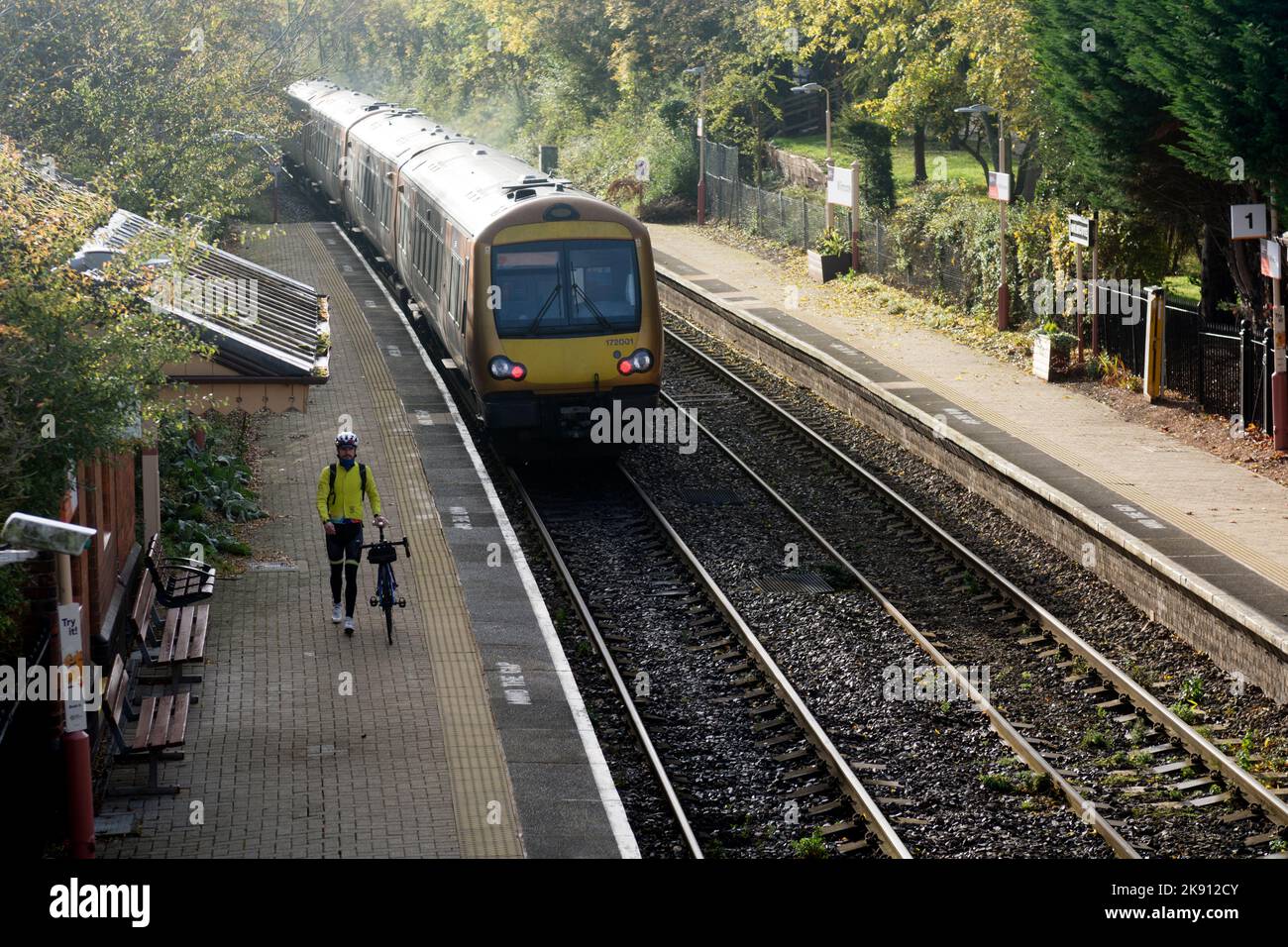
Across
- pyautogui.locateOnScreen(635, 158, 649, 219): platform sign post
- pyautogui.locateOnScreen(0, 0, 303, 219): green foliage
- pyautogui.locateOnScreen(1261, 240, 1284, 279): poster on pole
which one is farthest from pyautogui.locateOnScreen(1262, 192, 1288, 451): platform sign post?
pyautogui.locateOnScreen(635, 158, 649, 219): platform sign post

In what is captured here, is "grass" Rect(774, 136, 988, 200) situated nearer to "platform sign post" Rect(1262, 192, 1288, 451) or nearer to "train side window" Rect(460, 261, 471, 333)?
"platform sign post" Rect(1262, 192, 1288, 451)

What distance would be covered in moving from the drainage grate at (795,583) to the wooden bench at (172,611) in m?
5.42

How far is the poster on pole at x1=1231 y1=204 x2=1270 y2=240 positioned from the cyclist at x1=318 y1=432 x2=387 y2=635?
11612 millimetres

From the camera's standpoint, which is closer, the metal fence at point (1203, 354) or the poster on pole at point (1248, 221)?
the poster on pole at point (1248, 221)

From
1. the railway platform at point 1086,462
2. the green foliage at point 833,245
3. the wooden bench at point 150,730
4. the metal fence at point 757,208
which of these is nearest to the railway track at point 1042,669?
the railway platform at point 1086,462

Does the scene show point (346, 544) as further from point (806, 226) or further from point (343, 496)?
point (806, 226)

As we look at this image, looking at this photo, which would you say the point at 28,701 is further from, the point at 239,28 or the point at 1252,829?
the point at 239,28

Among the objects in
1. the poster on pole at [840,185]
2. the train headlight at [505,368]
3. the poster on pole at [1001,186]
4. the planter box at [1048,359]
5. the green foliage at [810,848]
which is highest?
the poster on pole at [840,185]

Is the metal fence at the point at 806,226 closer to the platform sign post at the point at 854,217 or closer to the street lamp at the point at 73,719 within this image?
the platform sign post at the point at 854,217

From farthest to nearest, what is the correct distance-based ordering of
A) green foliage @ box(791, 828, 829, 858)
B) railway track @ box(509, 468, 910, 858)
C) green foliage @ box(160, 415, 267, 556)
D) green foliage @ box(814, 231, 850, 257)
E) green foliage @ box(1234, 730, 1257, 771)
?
green foliage @ box(814, 231, 850, 257) → green foliage @ box(160, 415, 267, 556) → green foliage @ box(1234, 730, 1257, 771) → railway track @ box(509, 468, 910, 858) → green foliage @ box(791, 828, 829, 858)

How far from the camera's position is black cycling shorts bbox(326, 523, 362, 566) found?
1288 cm

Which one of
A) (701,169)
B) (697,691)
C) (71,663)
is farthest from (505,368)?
(701,169)

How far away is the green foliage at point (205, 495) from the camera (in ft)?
49.1

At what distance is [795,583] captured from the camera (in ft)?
50.1
